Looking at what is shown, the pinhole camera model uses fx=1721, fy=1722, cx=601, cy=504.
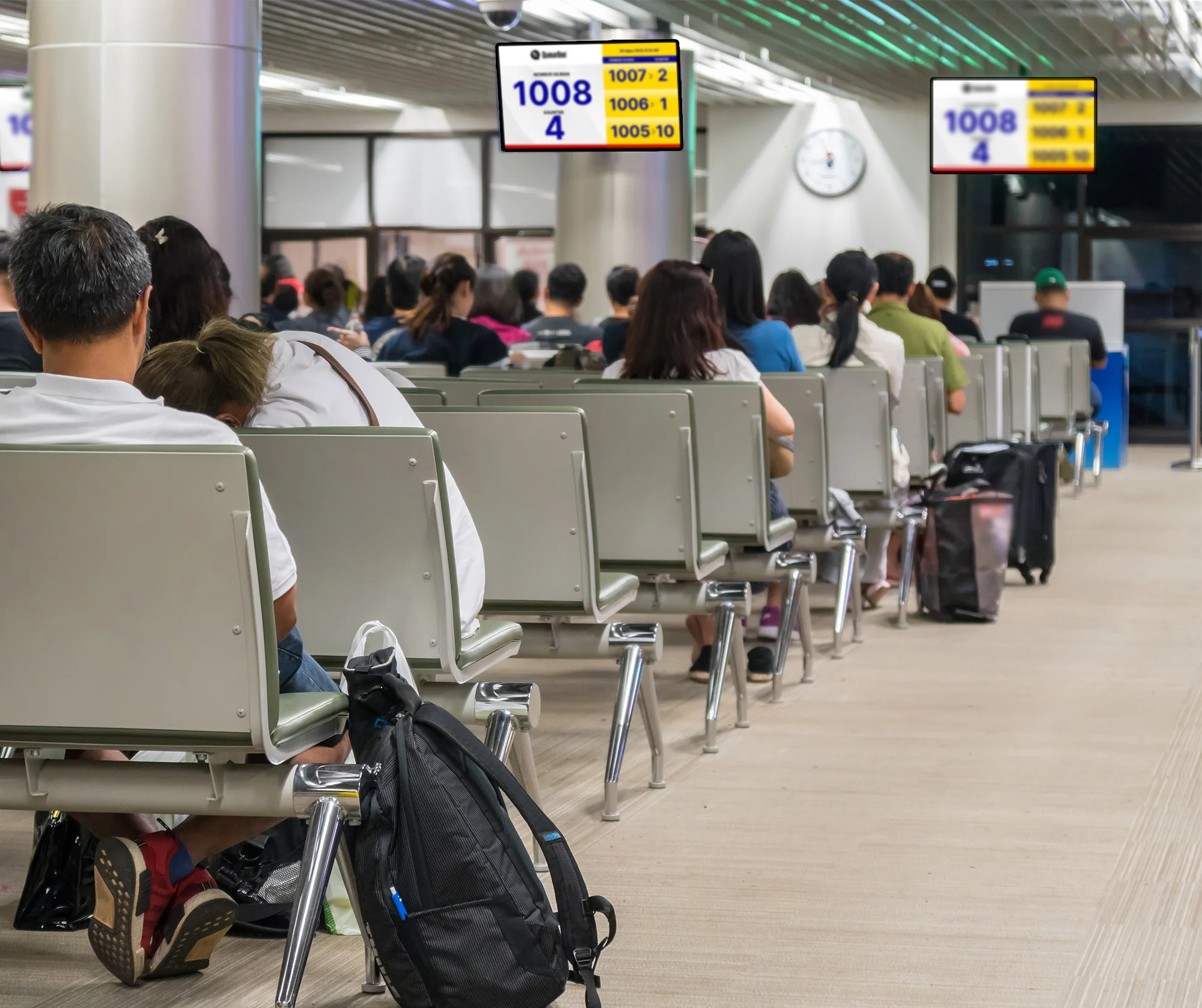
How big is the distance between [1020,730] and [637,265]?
303 inches

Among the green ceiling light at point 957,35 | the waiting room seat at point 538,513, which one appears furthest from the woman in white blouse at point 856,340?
the green ceiling light at point 957,35

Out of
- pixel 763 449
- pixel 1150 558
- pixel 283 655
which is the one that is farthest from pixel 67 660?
pixel 1150 558

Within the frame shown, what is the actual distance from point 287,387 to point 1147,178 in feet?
48.5

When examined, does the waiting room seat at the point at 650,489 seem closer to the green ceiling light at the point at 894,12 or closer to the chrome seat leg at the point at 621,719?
the chrome seat leg at the point at 621,719

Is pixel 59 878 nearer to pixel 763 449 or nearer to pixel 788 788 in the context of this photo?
pixel 788 788

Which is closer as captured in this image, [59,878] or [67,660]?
[67,660]

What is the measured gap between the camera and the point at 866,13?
37.6 ft

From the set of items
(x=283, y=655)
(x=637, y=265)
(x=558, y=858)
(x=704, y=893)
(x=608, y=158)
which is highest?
(x=608, y=158)

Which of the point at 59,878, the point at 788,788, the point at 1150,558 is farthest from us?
the point at 1150,558

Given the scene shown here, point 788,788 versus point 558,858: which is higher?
point 558,858

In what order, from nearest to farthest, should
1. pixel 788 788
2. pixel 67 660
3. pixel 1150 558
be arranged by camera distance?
pixel 67 660 → pixel 788 788 → pixel 1150 558

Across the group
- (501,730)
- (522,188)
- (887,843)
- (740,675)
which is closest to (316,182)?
(522,188)

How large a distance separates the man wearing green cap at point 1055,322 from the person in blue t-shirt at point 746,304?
6550mm

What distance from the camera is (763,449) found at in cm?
461
